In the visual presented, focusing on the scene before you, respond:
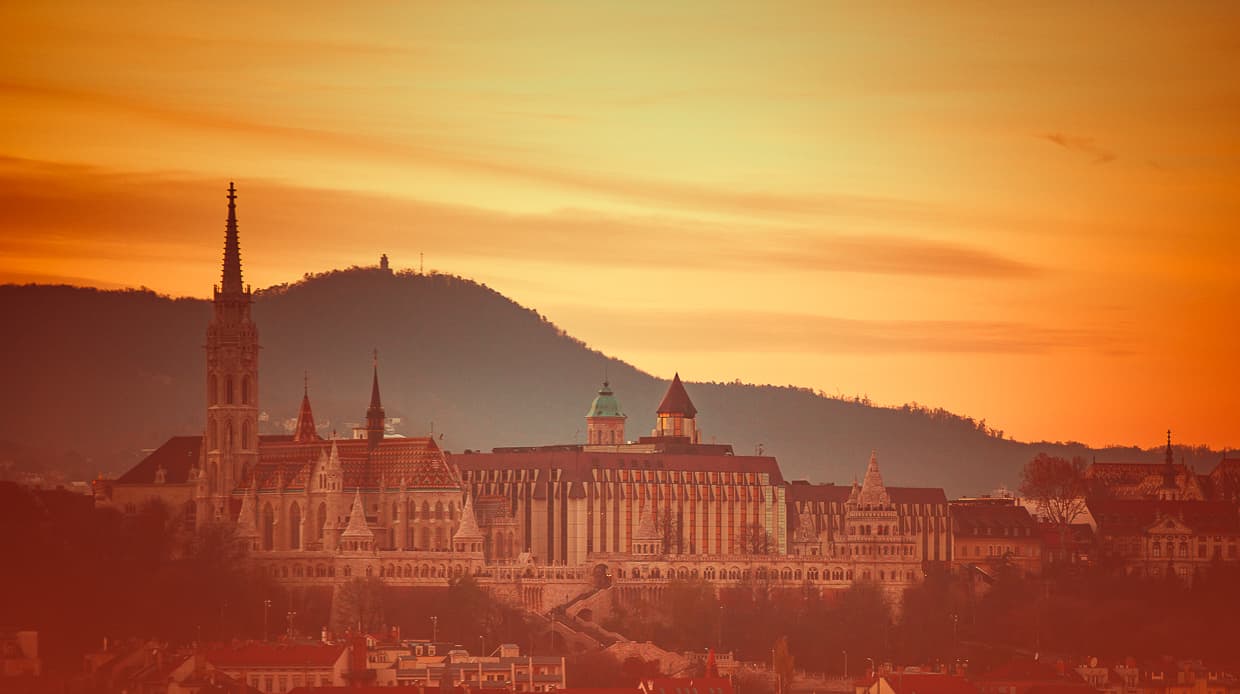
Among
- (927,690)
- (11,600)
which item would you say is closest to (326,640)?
(11,600)

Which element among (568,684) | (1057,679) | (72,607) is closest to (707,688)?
(568,684)

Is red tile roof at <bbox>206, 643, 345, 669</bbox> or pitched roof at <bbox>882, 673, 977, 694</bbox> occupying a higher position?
red tile roof at <bbox>206, 643, 345, 669</bbox>

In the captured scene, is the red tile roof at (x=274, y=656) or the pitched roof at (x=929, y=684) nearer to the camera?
the red tile roof at (x=274, y=656)

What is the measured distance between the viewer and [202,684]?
17688 centimetres

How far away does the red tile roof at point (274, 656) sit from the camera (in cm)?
18340

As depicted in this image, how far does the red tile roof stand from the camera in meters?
183

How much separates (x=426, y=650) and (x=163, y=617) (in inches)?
629

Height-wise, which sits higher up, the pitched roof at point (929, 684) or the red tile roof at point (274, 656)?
the red tile roof at point (274, 656)

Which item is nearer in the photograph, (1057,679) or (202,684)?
(202,684)

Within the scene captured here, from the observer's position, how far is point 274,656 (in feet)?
608

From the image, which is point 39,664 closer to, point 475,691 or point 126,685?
point 126,685

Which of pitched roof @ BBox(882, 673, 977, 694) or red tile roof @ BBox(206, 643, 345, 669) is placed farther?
pitched roof @ BBox(882, 673, 977, 694)

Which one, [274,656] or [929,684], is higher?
[274,656]

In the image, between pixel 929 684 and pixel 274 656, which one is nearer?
pixel 274 656
